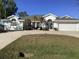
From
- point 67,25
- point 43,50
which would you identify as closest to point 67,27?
point 67,25

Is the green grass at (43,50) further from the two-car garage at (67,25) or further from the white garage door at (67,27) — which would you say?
the two-car garage at (67,25)

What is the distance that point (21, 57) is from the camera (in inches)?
626

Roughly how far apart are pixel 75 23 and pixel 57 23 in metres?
5.17

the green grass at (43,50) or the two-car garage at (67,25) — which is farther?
the two-car garage at (67,25)

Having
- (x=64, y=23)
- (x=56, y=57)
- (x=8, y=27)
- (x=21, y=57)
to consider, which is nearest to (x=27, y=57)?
(x=21, y=57)

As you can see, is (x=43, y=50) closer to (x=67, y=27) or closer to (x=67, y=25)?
(x=67, y=27)

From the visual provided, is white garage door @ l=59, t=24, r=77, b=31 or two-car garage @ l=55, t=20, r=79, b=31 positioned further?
two-car garage @ l=55, t=20, r=79, b=31

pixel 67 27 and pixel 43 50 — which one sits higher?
pixel 43 50

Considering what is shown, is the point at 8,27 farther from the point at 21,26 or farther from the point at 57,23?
the point at 57,23

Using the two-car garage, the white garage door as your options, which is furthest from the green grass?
the two-car garage

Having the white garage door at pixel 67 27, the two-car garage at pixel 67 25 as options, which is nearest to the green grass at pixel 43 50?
the white garage door at pixel 67 27

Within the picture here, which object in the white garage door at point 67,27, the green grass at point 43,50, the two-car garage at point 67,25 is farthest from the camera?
the two-car garage at point 67,25

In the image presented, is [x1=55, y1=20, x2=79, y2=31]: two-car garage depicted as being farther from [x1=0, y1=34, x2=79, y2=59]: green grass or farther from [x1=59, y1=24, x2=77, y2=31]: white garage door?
[x1=0, y1=34, x2=79, y2=59]: green grass

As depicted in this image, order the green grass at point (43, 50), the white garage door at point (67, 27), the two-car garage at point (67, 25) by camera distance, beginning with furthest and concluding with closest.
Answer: the two-car garage at point (67, 25) < the white garage door at point (67, 27) < the green grass at point (43, 50)
